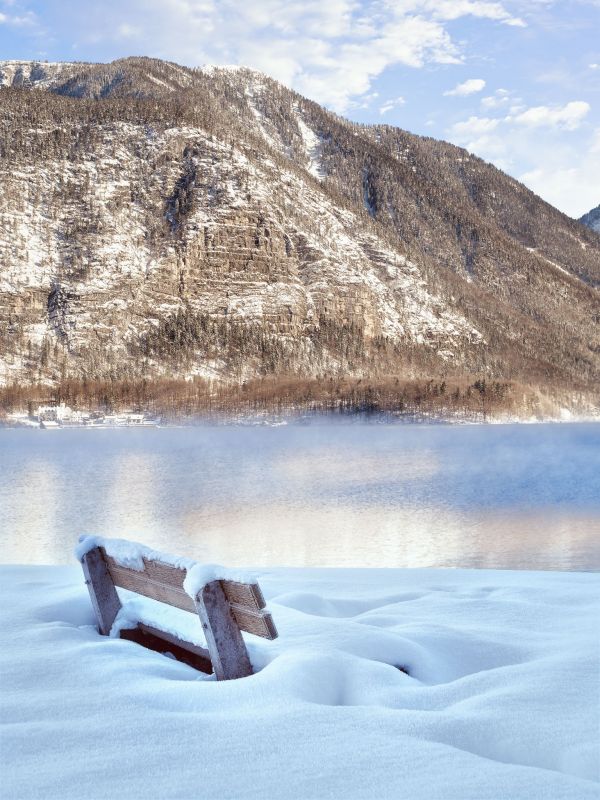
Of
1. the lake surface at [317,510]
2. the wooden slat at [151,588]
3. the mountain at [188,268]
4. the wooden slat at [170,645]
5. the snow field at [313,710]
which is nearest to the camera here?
the snow field at [313,710]

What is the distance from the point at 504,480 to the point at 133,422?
3770 inches

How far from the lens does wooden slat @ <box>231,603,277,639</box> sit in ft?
15.5

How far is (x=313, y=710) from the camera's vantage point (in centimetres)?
424

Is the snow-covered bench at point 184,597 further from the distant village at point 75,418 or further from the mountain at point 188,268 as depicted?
the mountain at point 188,268

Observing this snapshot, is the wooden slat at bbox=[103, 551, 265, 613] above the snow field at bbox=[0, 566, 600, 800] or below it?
above

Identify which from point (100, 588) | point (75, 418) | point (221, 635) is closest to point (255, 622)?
point (221, 635)

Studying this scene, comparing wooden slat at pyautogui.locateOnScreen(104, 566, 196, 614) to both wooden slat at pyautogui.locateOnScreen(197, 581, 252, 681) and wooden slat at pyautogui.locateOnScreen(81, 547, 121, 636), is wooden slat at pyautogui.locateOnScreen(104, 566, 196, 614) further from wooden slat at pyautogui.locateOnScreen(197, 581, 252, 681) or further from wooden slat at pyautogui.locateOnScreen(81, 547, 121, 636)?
wooden slat at pyautogui.locateOnScreen(197, 581, 252, 681)

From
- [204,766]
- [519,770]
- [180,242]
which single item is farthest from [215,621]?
[180,242]

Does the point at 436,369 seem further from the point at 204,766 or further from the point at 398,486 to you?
the point at 204,766

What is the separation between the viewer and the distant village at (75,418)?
121875 mm

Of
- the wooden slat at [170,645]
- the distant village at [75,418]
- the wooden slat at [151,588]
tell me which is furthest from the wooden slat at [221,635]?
the distant village at [75,418]

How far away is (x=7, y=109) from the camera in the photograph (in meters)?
152

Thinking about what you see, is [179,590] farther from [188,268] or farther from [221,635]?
[188,268]

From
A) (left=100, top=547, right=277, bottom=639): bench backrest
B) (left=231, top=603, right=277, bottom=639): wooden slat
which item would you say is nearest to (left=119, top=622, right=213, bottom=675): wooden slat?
(left=100, top=547, right=277, bottom=639): bench backrest
